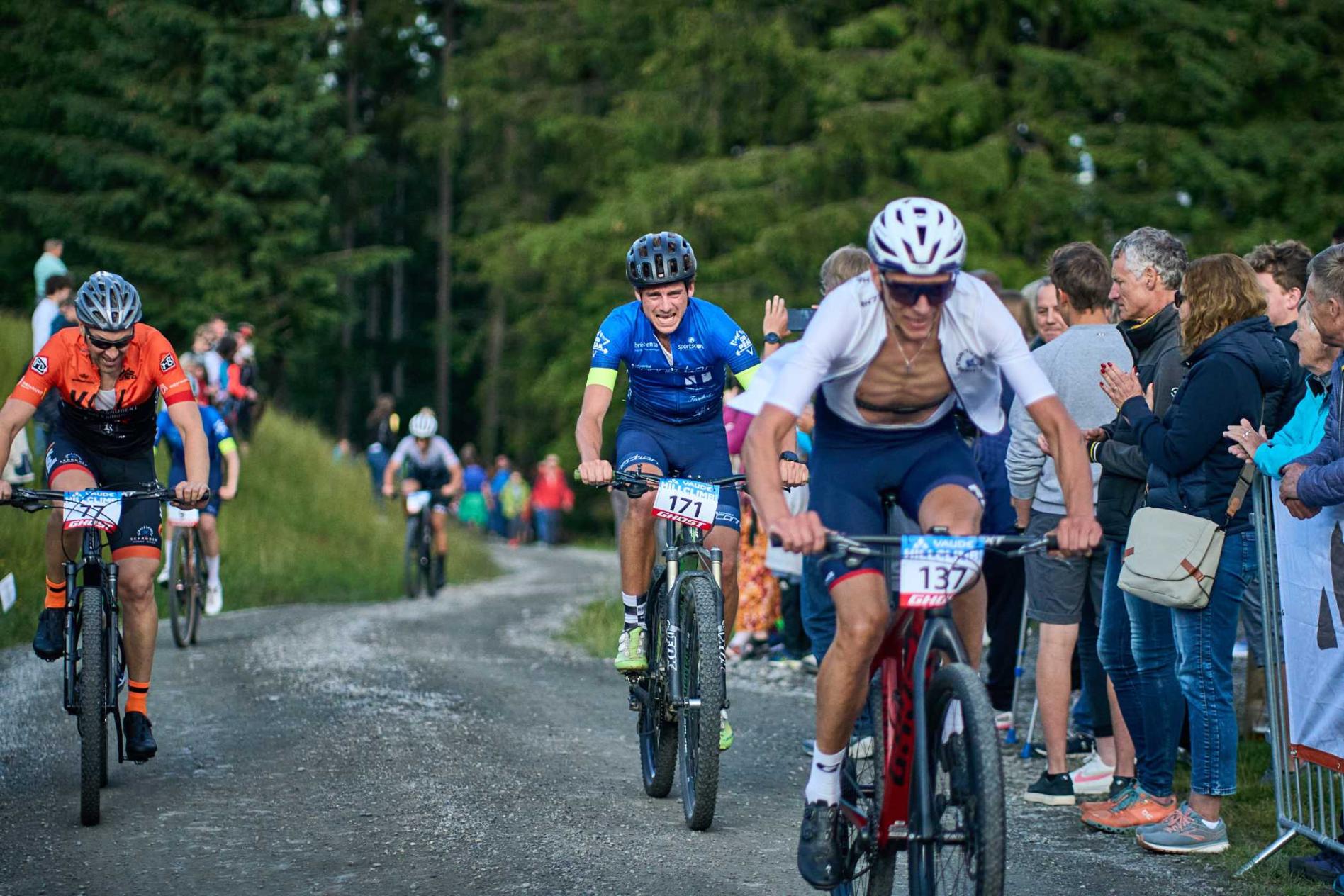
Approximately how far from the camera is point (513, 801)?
23.1 feet

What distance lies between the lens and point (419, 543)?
19.5 meters

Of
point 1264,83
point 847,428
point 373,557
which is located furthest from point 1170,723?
point 1264,83

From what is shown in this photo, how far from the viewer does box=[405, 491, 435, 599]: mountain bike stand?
19.0 metres

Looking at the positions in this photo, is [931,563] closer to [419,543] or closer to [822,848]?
[822,848]

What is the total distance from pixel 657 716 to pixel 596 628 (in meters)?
7.76

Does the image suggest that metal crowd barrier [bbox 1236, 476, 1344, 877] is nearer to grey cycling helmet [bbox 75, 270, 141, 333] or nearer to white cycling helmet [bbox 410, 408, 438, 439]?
grey cycling helmet [bbox 75, 270, 141, 333]

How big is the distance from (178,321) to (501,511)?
9.55 m

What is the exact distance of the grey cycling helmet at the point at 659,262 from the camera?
24.2ft

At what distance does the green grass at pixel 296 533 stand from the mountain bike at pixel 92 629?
8.07m

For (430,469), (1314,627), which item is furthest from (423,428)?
(1314,627)

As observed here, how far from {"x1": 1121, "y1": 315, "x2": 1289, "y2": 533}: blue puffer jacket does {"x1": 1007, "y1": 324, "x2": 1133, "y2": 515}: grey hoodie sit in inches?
35.5

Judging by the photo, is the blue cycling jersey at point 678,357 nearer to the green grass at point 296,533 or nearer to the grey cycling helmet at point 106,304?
the grey cycling helmet at point 106,304

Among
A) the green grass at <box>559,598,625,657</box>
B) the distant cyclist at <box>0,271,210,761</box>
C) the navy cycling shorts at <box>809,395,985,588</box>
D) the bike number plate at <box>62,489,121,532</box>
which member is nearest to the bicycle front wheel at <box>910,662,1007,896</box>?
the navy cycling shorts at <box>809,395,985,588</box>

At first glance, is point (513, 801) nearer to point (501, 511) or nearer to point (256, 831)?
point (256, 831)
